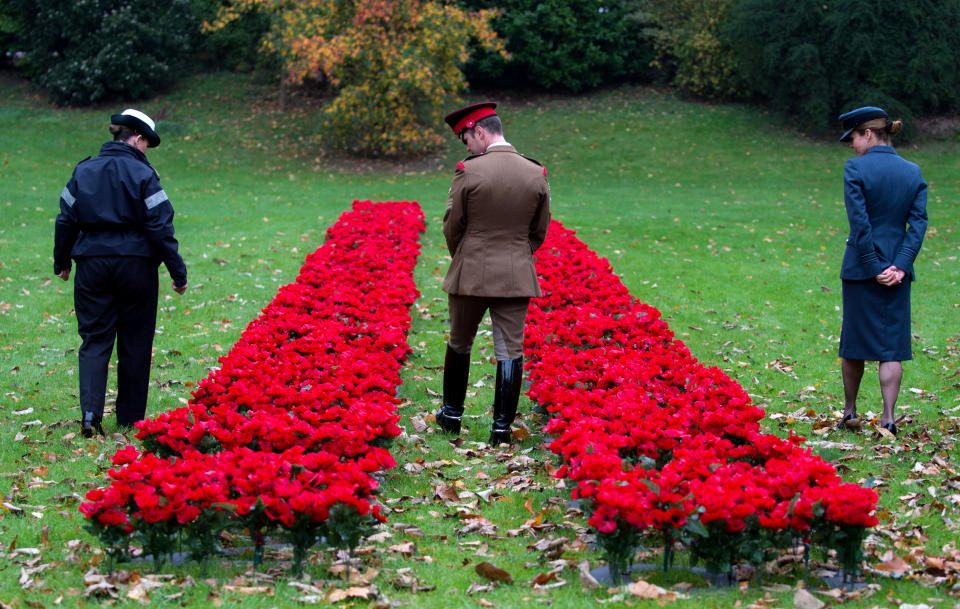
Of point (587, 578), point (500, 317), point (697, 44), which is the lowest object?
point (587, 578)

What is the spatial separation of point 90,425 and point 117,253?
1.07 metres

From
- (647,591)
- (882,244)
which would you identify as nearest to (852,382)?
(882,244)

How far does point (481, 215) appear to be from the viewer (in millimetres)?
5469

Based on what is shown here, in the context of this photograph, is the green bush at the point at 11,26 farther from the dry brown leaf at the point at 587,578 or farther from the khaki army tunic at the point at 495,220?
the dry brown leaf at the point at 587,578

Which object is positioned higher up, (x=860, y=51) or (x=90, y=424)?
(x=860, y=51)

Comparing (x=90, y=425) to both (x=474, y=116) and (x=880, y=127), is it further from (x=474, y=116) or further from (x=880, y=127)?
(x=880, y=127)

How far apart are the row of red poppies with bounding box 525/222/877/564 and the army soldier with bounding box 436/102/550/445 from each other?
1.05 feet

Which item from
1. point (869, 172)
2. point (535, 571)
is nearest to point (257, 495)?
point (535, 571)

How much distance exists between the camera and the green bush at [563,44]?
29.1m

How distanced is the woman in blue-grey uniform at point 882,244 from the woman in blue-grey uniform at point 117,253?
13.8ft

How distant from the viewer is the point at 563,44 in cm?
2928

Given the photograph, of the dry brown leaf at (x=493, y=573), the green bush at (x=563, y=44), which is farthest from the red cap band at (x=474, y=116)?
the green bush at (x=563, y=44)

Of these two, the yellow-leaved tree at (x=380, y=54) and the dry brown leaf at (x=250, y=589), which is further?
the yellow-leaved tree at (x=380, y=54)

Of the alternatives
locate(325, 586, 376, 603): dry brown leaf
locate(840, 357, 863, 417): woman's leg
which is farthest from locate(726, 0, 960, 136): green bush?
locate(325, 586, 376, 603): dry brown leaf
